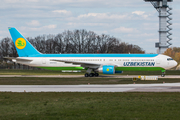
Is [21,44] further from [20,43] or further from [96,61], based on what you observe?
[96,61]

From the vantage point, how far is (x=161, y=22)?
97.9m

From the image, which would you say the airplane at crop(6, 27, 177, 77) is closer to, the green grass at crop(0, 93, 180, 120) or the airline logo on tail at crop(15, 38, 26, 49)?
the airline logo on tail at crop(15, 38, 26, 49)

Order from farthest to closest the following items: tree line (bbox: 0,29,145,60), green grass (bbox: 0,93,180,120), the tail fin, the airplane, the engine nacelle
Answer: tree line (bbox: 0,29,145,60), the tail fin, the airplane, the engine nacelle, green grass (bbox: 0,93,180,120)

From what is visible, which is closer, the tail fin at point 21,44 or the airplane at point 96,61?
the airplane at point 96,61

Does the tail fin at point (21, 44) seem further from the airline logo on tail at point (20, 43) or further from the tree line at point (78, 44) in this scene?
the tree line at point (78, 44)

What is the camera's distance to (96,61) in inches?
1716

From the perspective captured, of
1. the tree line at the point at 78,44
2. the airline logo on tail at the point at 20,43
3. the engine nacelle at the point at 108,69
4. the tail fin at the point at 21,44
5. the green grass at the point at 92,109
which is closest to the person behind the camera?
the green grass at the point at 92,109

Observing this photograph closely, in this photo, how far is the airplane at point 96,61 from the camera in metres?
41.8

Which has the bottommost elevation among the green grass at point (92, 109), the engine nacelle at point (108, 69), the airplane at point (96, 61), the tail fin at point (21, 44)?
the green grass at point (92, 109)

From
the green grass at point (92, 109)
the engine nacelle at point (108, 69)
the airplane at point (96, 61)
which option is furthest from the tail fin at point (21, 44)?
the green grass at point (92, 109)

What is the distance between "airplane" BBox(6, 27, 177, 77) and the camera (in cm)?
4181

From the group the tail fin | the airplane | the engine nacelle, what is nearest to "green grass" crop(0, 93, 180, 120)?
the engine nacelle

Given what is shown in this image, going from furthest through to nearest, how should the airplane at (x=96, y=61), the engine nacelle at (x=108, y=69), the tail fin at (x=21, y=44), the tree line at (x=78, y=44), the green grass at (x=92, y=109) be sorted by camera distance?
the tree line at (x=78, y=44) → the tail fin at (x=21, y=44) → the airplane at (x=96, y=61) → the engine nacelle at (x=108, y=69) → the green grass at (x=92, y=109)

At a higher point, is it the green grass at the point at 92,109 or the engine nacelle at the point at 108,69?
the engine nacelle at the point at 108,69
